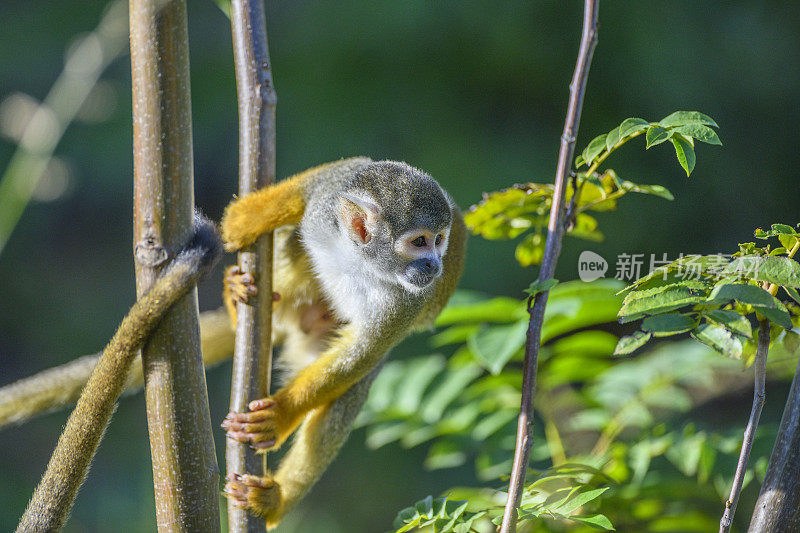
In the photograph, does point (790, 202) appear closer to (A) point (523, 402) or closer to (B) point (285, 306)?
(B) point (285, 306)

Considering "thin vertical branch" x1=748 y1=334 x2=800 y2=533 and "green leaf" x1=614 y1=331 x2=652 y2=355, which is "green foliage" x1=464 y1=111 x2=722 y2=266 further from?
"thin vertical branch" x1=748 y1=334 x2=800 y2=533

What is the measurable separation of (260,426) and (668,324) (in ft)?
3.43

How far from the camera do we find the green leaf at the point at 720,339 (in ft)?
3.28

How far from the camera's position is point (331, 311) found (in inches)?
92.7

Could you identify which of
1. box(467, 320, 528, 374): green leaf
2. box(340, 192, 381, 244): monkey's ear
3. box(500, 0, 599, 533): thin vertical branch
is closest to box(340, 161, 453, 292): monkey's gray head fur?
box(340, 192, 381, 244): monkey's ear

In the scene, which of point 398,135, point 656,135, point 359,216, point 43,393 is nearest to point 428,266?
point 359,216

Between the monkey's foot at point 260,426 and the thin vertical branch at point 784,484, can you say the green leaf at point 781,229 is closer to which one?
the thin vertical branch at point 784,484

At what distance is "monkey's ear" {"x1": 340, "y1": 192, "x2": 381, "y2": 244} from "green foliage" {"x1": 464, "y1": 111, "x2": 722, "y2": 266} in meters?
0.38

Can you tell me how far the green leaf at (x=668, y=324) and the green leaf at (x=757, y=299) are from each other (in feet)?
0.22

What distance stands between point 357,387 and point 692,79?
2.96 m

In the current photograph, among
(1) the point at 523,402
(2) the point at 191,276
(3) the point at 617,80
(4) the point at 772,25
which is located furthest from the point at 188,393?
(4) the point at 772,25

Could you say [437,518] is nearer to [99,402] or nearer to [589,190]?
[99,402]

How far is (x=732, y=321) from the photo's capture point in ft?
3.33

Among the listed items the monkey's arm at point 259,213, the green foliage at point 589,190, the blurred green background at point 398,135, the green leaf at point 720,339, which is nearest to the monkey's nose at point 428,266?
the green foliage at point 589,190
